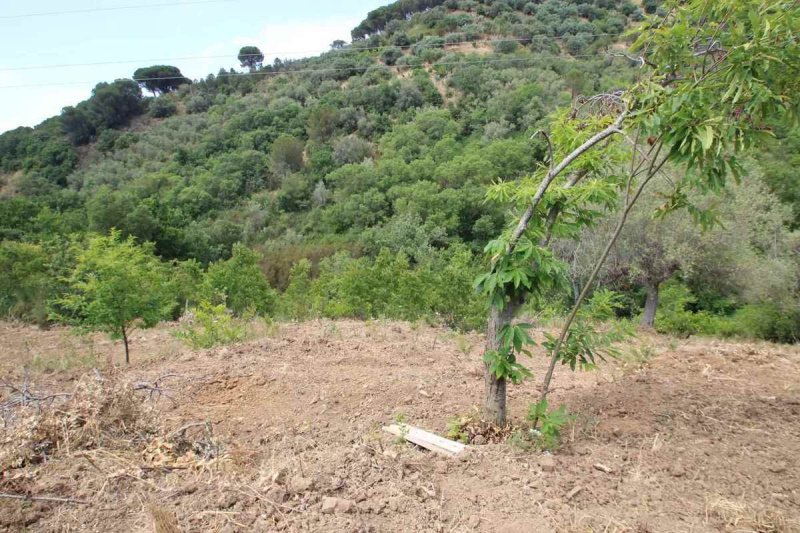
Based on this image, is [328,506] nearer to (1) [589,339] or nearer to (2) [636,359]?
(1) [589,339]

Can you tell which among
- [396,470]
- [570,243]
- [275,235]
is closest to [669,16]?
[396,470]

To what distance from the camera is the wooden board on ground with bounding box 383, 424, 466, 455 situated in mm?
2815

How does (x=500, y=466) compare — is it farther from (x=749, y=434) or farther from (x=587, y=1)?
(x=587, y=1)

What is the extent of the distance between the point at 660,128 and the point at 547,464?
2.00 metres

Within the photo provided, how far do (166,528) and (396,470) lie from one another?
3.82 ft

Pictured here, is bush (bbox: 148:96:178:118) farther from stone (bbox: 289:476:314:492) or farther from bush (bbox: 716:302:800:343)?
stone (bbox: 289:476:314:492)

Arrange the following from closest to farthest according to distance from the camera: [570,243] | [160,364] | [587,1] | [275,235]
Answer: [160,364]
[570,243]
[275,235]
[587,1]

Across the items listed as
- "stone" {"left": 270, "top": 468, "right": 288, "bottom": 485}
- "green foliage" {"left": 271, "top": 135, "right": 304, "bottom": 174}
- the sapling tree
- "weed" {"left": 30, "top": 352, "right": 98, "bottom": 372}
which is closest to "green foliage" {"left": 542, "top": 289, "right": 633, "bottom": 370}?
the sapling tree

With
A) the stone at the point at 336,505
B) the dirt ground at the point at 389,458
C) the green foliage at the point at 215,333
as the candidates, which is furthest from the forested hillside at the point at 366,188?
the stone at the point at 336,505

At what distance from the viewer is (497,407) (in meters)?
3.12

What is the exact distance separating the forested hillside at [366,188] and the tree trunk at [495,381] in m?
0.77

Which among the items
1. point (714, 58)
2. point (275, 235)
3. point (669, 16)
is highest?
point (669, 16)

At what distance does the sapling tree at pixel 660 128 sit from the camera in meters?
2.21

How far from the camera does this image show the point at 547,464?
2.63m
